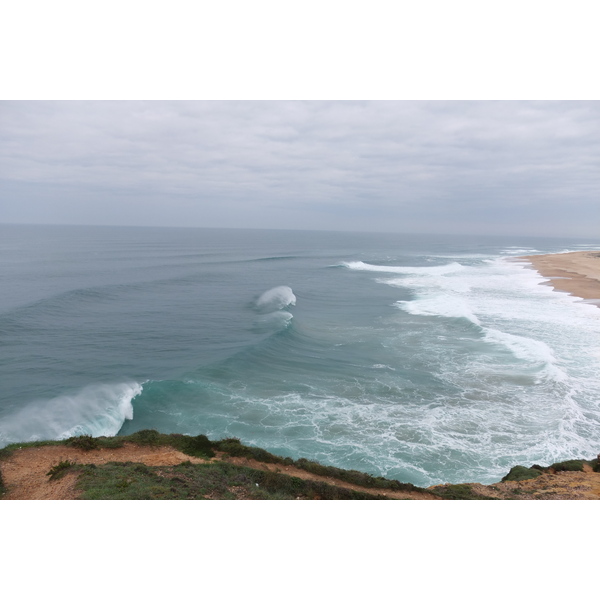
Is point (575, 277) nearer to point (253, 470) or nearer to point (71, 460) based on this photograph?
point (253, 470)

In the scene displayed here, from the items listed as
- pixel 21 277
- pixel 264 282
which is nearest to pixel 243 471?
pixel 264 282

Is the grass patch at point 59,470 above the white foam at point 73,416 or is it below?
above

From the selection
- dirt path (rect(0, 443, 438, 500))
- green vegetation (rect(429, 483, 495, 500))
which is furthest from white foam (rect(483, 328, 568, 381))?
dirt path (rect(0, 443, 438, 500))

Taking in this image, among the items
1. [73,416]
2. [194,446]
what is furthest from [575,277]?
[73,416]

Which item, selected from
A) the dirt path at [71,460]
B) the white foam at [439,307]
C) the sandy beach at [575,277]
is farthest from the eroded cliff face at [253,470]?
the sandy beach at [575,277]

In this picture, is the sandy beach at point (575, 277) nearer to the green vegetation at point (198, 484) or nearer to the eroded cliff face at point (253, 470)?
the eroded cliff face at point (253, 470)
